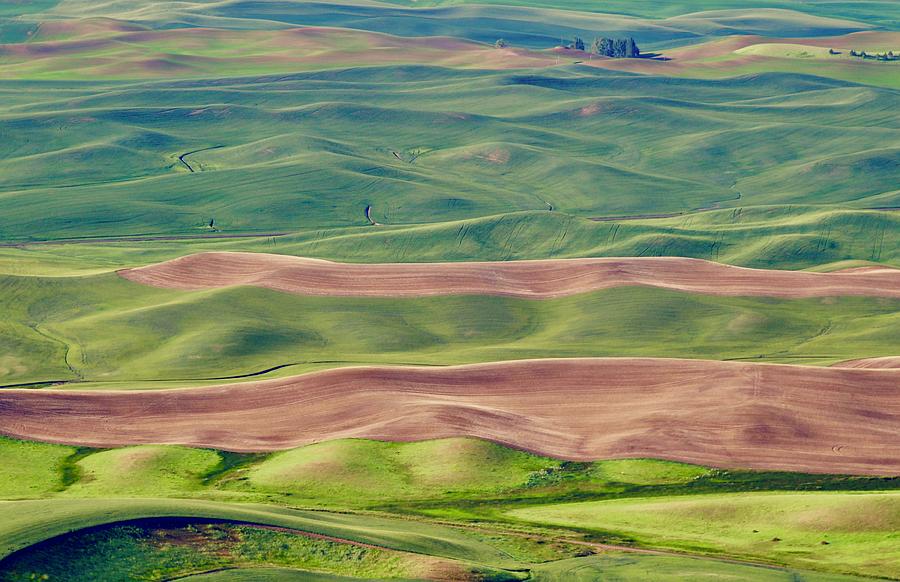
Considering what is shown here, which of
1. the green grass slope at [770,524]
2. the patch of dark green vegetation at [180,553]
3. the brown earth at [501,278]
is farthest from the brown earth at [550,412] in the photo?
the brown earth at [501,278]

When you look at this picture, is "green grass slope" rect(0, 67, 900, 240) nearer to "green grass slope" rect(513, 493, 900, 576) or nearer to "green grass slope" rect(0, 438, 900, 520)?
"green grass slope" rect(0, 438, 900, 520)

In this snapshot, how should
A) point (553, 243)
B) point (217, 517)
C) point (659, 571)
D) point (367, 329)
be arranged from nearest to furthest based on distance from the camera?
point (659, 571) < point (217, 517) < point (367, 329) < point (553, 243)

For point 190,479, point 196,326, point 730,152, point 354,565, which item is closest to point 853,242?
point 730,152

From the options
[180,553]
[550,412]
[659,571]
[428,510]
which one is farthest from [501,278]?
[180,553]

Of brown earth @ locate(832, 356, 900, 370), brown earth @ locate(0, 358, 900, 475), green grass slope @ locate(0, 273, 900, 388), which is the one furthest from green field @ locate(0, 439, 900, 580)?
brown earth @ locate(832, 356, 900, 370)

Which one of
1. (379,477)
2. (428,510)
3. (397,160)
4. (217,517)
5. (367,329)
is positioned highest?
(217,517)

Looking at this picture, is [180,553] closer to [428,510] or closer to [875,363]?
[428,510]

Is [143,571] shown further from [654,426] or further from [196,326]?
[196,326]
